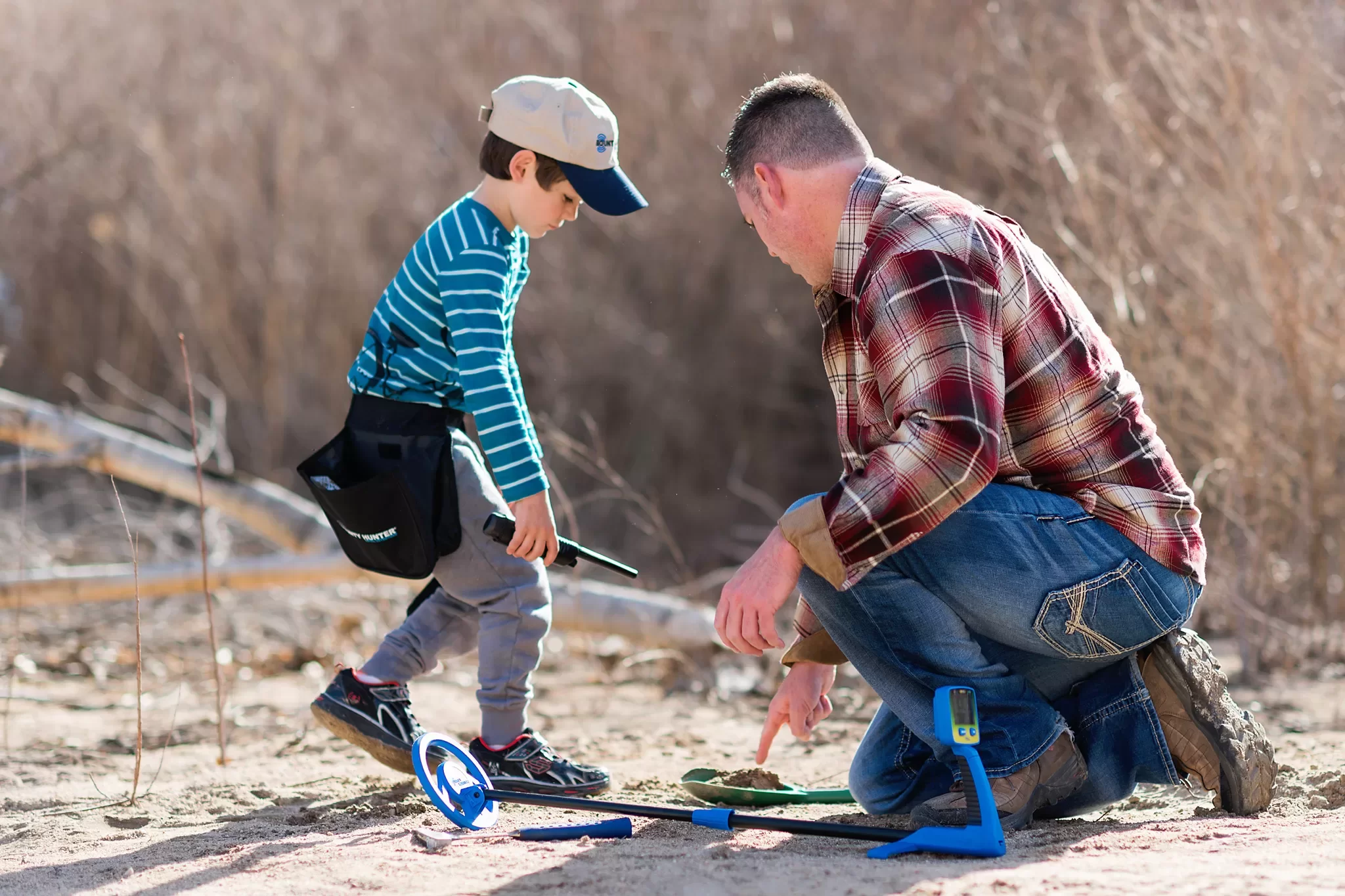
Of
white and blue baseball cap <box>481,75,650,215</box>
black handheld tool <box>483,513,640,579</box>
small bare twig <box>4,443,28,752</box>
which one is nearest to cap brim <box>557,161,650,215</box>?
white and blue baseball cap <box>481,75,650,215</box>

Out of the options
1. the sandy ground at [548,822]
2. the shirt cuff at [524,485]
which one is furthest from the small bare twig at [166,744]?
the shirt cuff at [524,485]

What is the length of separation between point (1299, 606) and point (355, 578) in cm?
329

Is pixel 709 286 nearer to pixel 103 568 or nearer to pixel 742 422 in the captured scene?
pixel 742 422

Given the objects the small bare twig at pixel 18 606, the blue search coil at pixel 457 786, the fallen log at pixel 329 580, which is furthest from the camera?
the fallen log at pixel 329 580

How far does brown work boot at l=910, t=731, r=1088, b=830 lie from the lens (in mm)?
2494

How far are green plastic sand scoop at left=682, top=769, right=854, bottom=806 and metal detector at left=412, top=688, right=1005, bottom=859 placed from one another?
1.17 ft

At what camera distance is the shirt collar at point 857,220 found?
2473 mm

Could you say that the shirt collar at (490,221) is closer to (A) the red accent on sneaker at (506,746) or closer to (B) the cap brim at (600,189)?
(B) the cap brim at (600,189)

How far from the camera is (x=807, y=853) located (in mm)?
2342

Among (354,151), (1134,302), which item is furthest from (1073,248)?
(354,151)

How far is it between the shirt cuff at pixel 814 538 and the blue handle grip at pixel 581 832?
63 cm

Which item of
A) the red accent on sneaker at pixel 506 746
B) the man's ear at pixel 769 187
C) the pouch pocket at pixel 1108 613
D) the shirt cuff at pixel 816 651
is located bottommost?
the red accent on sneaker at pixel 506 746

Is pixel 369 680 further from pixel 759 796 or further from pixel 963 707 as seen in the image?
pixel 963 707

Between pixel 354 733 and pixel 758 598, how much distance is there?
120cm
